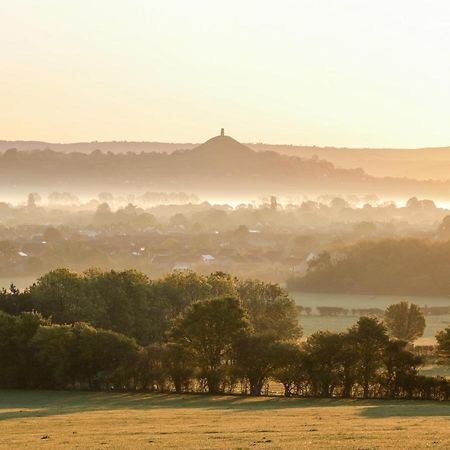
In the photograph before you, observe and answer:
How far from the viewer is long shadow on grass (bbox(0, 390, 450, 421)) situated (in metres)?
37.6

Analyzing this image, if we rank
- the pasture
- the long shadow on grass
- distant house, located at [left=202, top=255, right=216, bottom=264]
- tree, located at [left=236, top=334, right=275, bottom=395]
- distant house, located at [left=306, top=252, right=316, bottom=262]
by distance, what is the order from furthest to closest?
distant house, located at [left=202, top=255, right=216, bottom=264] < distant house, located at [left=306, top=252, right=316, bottom=262] < the pasture < tree, located at [left=236, top=334, right=275, bottom=395] < the long shadow on grass

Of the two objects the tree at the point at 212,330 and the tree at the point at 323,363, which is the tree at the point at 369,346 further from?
the tree at the point at 212,330

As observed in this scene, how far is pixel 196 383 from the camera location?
1892 inches

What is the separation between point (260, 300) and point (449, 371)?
57.4 feet

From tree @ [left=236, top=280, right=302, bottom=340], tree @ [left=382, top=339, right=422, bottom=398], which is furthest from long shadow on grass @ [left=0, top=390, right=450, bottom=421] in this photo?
tree @ [left=236, top=280, right=302, bottom=340]

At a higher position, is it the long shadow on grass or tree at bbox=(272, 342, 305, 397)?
tree at bbox=(272, 342, 305, 397)

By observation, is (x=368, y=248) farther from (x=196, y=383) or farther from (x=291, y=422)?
(x=291, y=422)

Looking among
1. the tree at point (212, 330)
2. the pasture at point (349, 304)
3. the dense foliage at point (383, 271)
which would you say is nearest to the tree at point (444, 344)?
the tree at point (212, 330)

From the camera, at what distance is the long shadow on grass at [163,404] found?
37600 mm

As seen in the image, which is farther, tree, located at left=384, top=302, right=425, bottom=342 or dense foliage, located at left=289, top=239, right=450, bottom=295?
dense foliage, located at left=289, top=239, right=450, bottom=295

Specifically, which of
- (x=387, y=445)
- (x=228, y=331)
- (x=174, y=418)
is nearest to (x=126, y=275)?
(x=228, y=331)

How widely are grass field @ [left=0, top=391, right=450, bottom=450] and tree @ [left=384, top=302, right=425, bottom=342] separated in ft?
88.9

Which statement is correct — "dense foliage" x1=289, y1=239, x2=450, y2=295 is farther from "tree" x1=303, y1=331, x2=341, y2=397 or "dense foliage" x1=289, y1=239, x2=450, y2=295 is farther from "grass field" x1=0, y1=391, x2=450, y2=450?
"grass field" x1=0, y1=391, x2=450, y2=450

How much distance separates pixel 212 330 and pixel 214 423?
54.5ft
